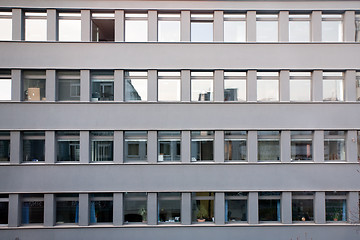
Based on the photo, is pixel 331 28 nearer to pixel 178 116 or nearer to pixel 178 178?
pixel 178 116

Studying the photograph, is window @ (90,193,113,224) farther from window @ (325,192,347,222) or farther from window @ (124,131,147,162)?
window @ (325,192,347,222)

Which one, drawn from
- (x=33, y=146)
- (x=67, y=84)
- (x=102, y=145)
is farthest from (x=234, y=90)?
(x=33, y=146)

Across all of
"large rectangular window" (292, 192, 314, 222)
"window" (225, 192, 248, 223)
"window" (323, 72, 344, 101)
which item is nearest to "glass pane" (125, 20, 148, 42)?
"window" (225, 192, 248, 223)

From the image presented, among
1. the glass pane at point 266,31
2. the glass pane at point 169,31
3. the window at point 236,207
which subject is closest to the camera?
the window at point 236,207

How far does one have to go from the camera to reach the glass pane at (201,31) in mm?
12305

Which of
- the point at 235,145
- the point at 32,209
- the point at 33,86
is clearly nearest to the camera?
the point at 32,209

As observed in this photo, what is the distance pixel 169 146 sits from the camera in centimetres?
1212

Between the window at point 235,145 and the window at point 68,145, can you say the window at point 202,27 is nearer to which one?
the window at point 235,145

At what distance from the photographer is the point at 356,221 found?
39.0 ft

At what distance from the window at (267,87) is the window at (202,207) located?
14.6 ft

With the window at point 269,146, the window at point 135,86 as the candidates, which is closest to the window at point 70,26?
the window at point 135,86

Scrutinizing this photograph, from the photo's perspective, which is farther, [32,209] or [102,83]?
[102,83]

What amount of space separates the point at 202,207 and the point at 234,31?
7.29 metres

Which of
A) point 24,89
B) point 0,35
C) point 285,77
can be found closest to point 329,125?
point 285,77
